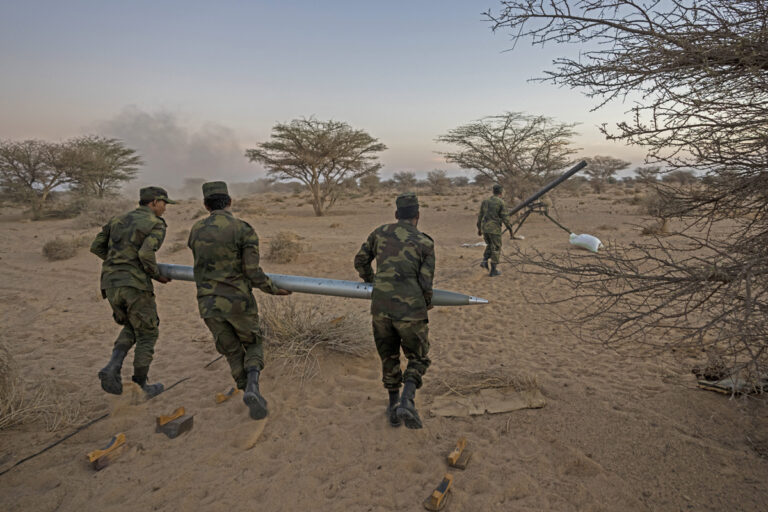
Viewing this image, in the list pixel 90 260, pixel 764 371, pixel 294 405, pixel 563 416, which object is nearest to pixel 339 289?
pixel 294 405

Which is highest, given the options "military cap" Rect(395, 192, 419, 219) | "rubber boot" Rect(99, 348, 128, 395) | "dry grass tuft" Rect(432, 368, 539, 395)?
"military cap" Rect(395, 192, 419, 219)

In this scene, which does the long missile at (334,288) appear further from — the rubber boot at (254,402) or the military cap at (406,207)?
the rubber boot at (254,402)

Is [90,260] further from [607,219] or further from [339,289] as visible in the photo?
[607,219]

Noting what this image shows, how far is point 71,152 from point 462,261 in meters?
23.6

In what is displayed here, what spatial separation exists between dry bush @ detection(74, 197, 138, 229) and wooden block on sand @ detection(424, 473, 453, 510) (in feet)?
58.4

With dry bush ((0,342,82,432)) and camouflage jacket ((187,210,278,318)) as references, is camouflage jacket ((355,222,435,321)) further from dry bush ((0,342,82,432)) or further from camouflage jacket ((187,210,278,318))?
dry bush ((0,342,82,432))

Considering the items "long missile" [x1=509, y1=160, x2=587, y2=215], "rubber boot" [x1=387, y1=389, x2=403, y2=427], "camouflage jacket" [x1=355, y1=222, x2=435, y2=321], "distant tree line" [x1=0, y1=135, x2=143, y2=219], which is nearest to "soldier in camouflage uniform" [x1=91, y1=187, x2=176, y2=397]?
"camouflage jacket" [x1=355, y1=222, x2=435, y2=321]

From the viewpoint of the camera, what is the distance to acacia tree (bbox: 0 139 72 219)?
68.2 ft

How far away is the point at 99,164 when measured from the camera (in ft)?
79.3

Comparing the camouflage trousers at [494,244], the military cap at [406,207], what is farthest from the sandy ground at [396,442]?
the camouflage trousers at [494,244]

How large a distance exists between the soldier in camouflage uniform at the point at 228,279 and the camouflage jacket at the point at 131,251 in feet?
1.95

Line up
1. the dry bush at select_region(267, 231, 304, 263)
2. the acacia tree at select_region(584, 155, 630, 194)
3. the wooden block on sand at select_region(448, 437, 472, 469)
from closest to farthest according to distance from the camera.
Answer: the wooden block on sand at select_region(448, 437, 472, 469) < the dry bush at select_region(267, 231, 304, 263) < the acacia tree at select_region(584, 155, 630, 194)

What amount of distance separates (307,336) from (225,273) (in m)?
1.49

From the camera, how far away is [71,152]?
22.5m
